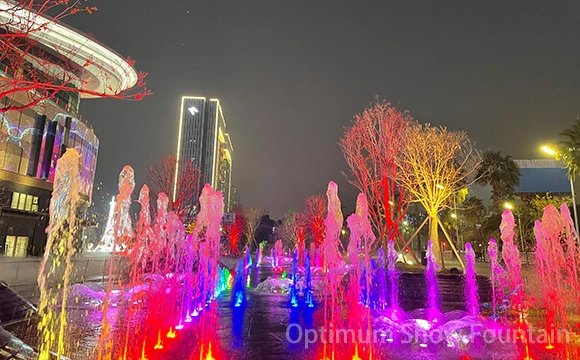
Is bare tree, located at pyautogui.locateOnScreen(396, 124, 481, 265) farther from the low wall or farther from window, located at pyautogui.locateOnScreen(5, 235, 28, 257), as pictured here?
window, located at pyautogui.locateOnScreen(5, 235, 28, 257)

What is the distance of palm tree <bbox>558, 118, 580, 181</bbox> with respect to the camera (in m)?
22.0

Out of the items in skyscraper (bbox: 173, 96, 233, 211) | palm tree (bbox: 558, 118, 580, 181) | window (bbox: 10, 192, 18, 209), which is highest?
skyscraper (bbox: 173, 96, 233, 211)

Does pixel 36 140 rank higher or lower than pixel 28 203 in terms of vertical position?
higher

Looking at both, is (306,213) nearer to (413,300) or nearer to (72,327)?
(413,300)

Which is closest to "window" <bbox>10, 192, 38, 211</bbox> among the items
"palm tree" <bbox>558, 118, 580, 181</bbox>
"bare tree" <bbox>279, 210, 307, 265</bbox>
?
"bare tree" <bbox>279, 210, 307, 265</bbox>

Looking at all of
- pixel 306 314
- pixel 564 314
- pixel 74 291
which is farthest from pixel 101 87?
pixel 564 314

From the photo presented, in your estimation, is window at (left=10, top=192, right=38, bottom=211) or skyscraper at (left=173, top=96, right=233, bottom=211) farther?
skyscraper at (left=173, top=96, right=233, bottom=211)

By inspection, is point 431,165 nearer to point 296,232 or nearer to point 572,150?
point 572,150

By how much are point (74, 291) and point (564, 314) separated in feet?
52.2

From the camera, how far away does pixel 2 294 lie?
360 inches

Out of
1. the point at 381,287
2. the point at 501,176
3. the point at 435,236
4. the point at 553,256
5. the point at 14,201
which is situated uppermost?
the point at 501,176

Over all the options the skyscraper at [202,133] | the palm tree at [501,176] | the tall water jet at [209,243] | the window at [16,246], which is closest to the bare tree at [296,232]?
the palm tree at [501,176]

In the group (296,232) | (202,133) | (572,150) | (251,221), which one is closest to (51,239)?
(572,150)

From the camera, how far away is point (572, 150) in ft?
73.0
